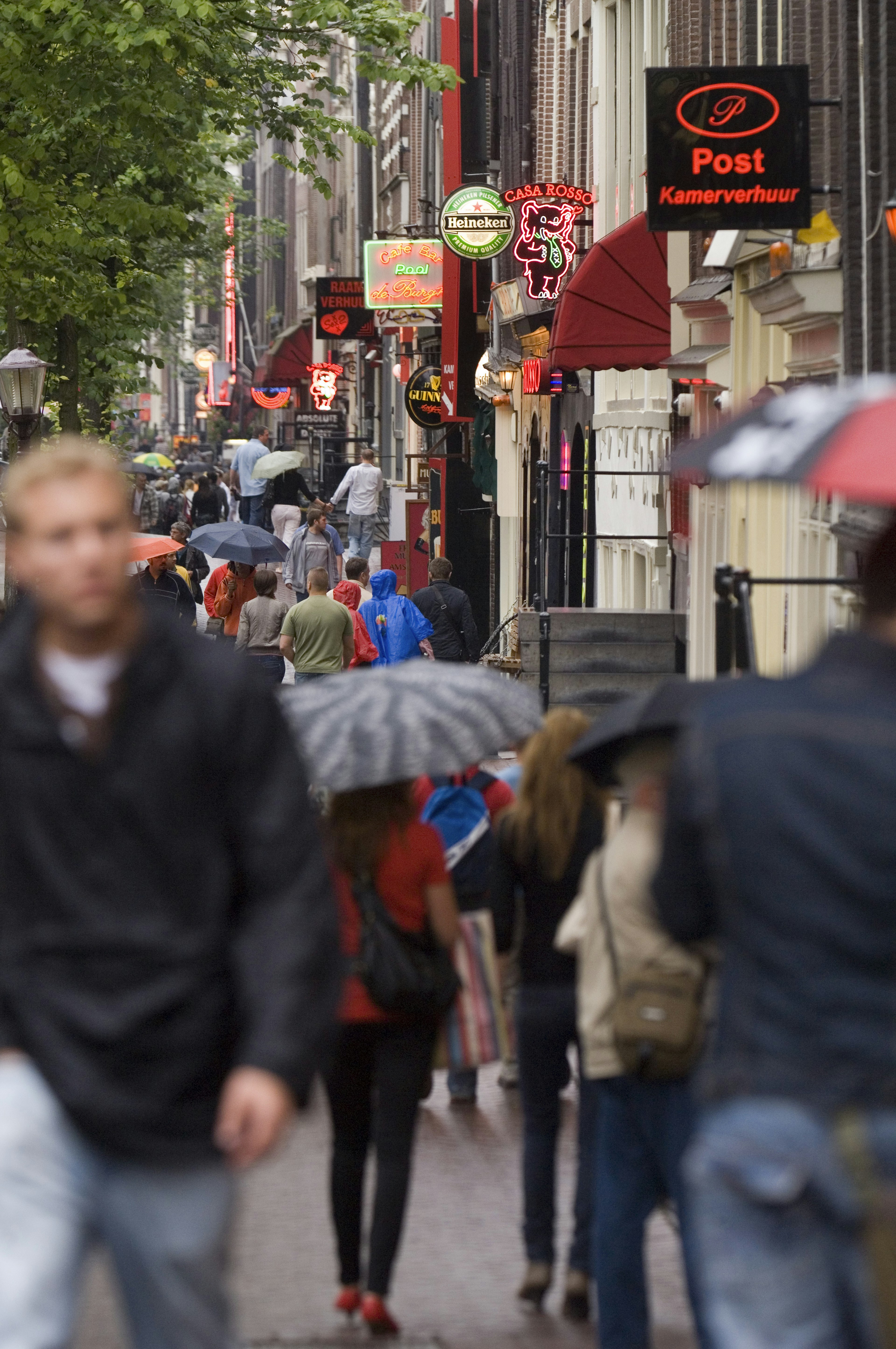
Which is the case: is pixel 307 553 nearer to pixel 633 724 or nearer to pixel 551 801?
pixel 551 801

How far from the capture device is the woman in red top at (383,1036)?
5.32 m

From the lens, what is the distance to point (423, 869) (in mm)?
5328

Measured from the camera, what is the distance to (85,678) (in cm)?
314

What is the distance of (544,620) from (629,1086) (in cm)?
1127

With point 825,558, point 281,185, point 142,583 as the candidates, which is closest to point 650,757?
point 825,558

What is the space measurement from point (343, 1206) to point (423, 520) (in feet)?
93.2

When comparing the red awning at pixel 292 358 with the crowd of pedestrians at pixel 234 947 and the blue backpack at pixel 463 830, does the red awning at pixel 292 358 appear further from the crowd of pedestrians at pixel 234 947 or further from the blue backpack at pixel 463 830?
the crowd of pedestrians at pixel 234 947

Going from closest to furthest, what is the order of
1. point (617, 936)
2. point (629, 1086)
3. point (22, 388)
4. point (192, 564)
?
point (629, 1086)
point (617, 936)
point (22, 388)
point (192, 564)

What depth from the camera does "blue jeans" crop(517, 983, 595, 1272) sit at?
5.76m

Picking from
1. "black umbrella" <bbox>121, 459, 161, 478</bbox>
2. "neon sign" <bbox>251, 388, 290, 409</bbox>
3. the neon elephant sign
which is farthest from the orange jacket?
"neon sign" <bbox>251, 388, 290, 409</bbox>

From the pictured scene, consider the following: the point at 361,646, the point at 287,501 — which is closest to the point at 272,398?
the point at 287,501

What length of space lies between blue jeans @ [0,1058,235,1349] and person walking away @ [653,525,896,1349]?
70 centimetres

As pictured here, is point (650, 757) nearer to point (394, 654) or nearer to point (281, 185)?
point (394, 654)

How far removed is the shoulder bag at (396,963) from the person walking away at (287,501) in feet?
87.5
